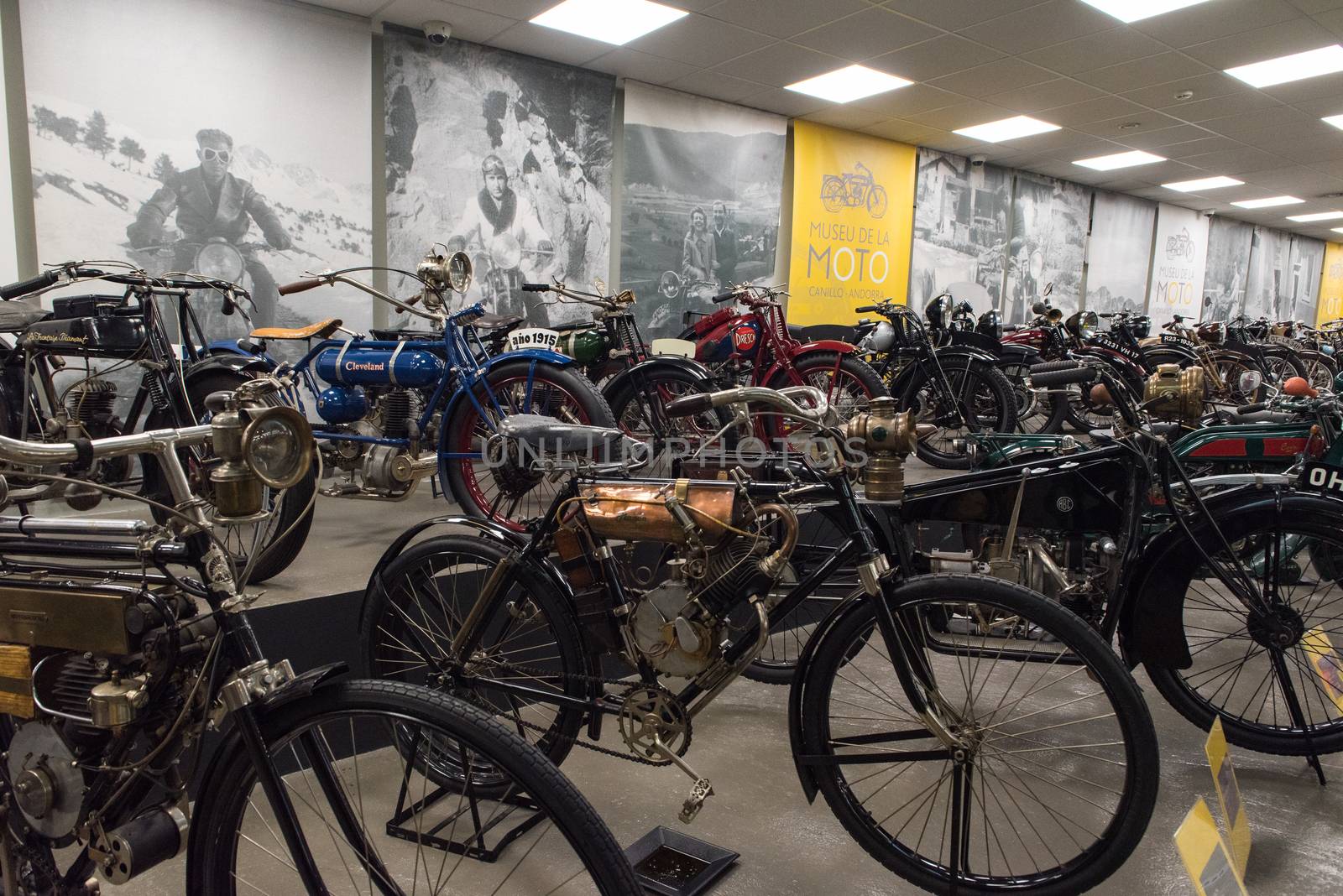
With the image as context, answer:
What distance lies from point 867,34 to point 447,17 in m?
2.84

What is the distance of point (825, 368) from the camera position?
15.6 ft

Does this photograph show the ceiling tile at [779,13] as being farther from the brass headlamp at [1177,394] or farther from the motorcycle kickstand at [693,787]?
the motorcycle kickstand at [693,787]

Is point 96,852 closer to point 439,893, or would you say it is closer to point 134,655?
point 134,655

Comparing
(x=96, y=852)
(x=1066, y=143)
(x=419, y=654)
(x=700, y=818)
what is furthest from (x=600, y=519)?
(x=1066, y=143)

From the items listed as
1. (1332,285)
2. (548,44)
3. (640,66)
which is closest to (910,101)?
(640,66)

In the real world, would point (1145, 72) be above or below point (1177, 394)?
above

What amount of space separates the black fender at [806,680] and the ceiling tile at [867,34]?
15.8 ft

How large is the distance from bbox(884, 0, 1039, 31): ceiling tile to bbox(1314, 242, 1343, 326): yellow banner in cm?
1496

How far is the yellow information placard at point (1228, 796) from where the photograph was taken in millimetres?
1309

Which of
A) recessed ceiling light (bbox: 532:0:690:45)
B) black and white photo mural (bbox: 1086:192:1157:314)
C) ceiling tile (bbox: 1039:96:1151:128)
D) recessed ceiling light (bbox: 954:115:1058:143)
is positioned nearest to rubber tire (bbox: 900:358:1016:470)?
recessed ceiling light (bbox: 532:0:690:45)

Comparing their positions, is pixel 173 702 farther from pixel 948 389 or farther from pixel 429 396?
pixel 948 389

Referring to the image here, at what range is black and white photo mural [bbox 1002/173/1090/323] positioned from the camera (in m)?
10.1

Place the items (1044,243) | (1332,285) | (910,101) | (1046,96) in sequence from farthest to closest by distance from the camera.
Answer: (1332,285) → (1044,243) → (910,101) → (1046,96)

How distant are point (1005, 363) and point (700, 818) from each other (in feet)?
15.5
